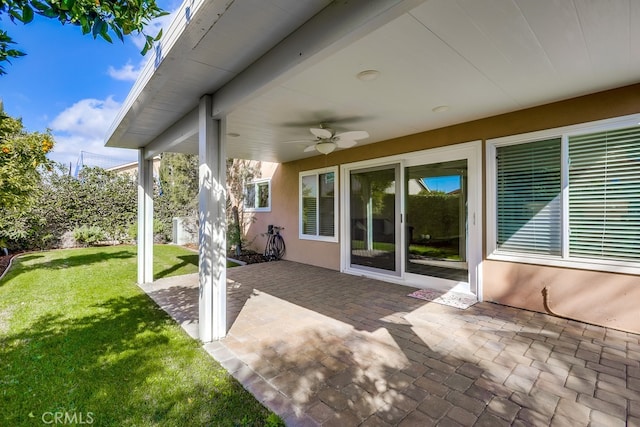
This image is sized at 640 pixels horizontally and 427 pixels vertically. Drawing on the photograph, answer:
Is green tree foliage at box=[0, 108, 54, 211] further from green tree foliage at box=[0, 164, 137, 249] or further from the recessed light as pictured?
the recessed light

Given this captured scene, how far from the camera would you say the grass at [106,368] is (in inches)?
A: 75.2

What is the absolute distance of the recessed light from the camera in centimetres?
269

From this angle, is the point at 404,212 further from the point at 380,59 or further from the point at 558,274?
the point at 380,59

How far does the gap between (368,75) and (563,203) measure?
292cm

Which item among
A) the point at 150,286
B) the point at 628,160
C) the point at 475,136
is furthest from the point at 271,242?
the point at 628,160

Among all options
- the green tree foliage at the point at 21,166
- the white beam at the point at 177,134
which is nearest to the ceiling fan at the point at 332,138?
the white beam at the point at 177,134

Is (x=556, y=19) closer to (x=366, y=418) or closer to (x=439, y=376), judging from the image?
(x=439, y=376)

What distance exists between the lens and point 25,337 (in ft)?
9.87

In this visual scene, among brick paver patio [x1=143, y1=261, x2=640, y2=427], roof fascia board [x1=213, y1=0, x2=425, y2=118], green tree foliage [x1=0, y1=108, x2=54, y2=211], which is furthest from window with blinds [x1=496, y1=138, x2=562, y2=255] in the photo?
green tree foliage [x1=0, y1=108, x2=54, y2=211]

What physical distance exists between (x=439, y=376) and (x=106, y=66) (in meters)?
8.86

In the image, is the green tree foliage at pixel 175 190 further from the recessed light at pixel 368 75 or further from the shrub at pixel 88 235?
the recessed light at pixel 368 75

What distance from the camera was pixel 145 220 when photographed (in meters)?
5.46

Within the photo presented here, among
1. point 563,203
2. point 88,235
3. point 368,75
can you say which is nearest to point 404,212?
point 563,203

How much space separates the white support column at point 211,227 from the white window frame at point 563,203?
3618 mm
